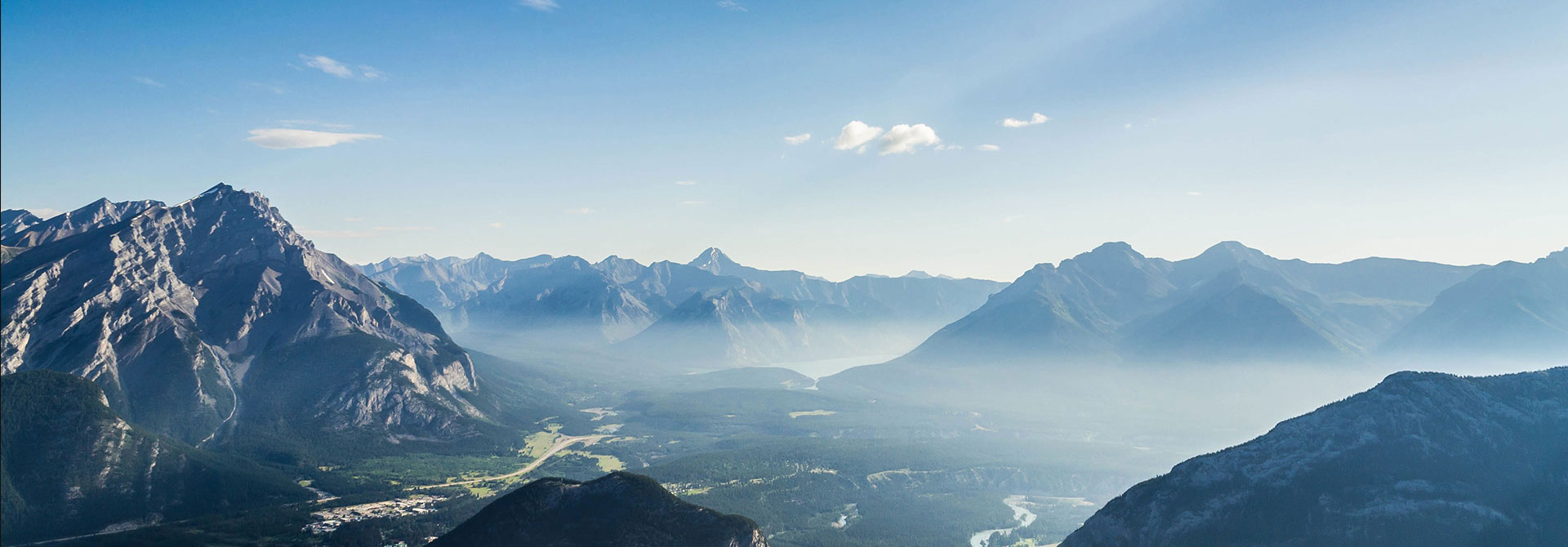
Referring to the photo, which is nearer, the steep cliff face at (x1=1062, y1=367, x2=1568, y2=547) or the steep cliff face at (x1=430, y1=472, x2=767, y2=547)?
the steep cliff face at (x1=1062, y1=367, x2=1568, y2=547)

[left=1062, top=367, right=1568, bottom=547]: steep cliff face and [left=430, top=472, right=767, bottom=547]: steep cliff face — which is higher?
[left=1062, top=367, right=1568, bottom=547]: steep cliff face

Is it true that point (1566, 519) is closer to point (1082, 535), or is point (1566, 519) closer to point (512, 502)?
point (1082, 535)

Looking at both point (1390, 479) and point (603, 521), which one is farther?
point (1390, 479)

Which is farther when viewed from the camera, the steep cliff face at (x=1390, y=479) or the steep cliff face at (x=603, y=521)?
the steep cliff face at (x=603, y=521)

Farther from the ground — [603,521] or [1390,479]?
[1390,479]

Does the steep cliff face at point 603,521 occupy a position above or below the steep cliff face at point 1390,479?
below
